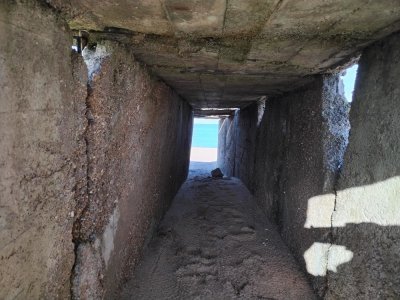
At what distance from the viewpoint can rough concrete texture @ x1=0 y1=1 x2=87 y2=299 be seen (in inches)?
45.8

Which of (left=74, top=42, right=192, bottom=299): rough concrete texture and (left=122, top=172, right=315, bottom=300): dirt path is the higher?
(left=74, top=42, right=192, bottom=299): rough concrete texture

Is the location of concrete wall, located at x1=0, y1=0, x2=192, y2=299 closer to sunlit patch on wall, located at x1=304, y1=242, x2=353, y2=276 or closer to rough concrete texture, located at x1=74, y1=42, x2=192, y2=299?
rough concrete texture, located at x1=74, y1=42, x2=192, y2=299

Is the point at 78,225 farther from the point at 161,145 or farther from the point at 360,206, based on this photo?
the point at 161,145

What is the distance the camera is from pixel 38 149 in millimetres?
1357

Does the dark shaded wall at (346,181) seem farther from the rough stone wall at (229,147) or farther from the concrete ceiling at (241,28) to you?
the rough stone wall at (229,147)

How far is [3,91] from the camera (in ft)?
3.67

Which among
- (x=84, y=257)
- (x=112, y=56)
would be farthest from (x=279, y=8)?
(x=84, y=257)

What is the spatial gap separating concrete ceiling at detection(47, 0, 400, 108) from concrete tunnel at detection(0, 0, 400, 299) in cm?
1

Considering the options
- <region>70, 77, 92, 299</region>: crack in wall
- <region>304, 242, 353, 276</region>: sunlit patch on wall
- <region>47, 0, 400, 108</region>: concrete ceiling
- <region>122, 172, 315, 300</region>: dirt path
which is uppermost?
<region>47, 0, 400, 108</region>: concrete ceiling

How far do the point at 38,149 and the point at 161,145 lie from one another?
107 inches

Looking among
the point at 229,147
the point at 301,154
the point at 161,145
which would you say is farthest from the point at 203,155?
the point at 301,154

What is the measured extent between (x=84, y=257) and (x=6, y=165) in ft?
2.99

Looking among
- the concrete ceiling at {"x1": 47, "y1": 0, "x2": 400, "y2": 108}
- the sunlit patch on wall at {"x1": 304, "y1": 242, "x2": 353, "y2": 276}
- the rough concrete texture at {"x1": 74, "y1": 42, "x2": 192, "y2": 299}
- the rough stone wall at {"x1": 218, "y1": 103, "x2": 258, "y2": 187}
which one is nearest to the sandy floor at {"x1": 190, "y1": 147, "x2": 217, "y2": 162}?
the rough stone wall at {"x1": 218, "y1": 103, "x2": 258, "y2": 187}

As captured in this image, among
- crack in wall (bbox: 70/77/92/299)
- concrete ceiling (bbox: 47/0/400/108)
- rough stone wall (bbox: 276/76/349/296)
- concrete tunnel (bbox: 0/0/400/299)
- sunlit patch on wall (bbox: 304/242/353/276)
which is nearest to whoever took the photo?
concrete tunnel (bbox: 0/0/400/299)
